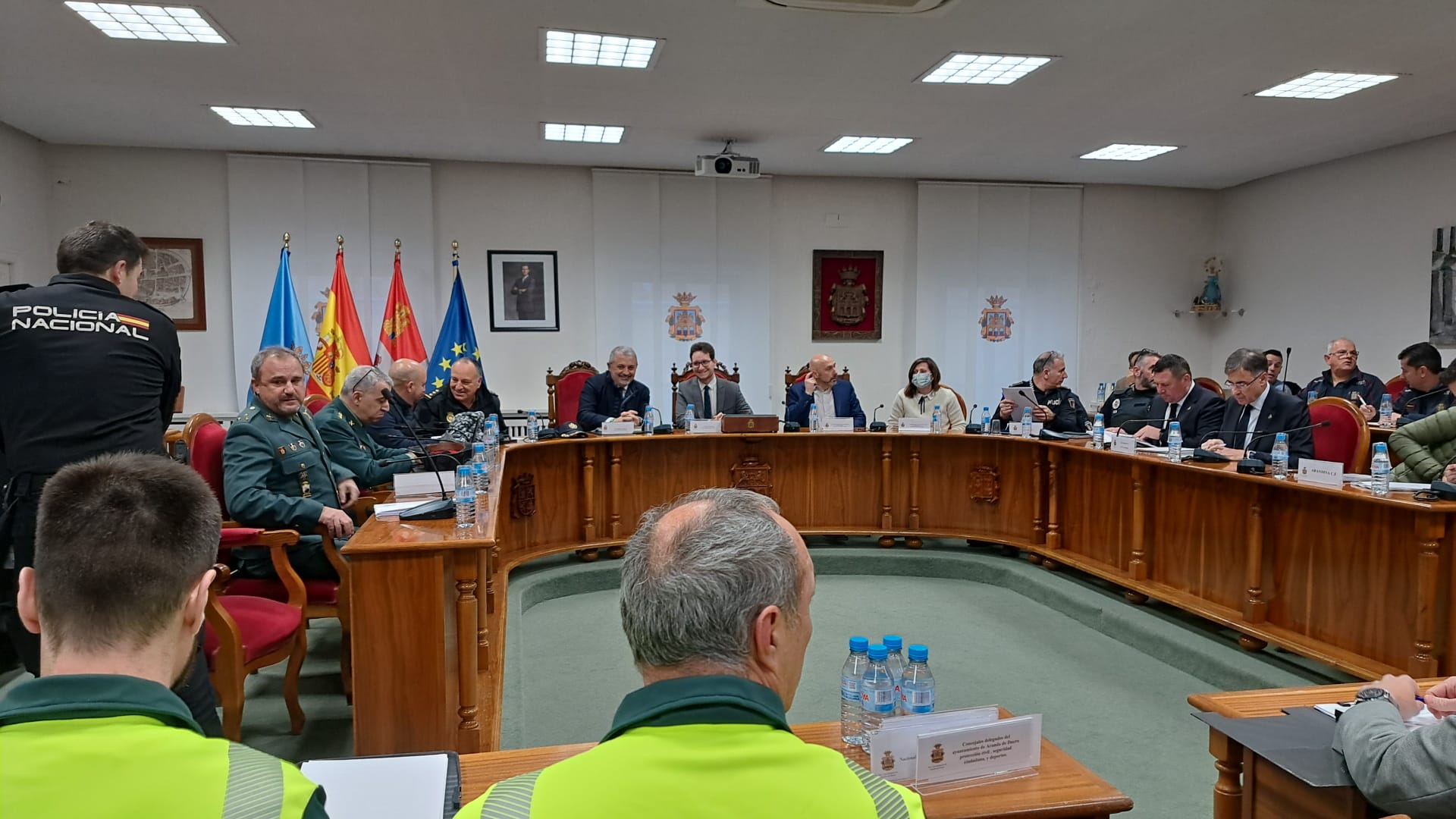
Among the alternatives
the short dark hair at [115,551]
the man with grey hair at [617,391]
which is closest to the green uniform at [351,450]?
the man with grey hair at [617,391]

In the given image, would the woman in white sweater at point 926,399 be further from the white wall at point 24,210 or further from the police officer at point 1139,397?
the white wall at point 24,210

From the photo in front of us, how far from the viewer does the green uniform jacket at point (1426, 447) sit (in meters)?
3.71

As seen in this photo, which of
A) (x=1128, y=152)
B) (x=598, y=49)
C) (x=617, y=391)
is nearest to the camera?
(x=598, y=49)

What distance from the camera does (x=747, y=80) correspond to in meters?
5.52

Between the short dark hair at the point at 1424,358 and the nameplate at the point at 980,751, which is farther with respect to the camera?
the short dark hair at the point at 1424,358

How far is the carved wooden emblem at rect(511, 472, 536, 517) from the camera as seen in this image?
4723 mm

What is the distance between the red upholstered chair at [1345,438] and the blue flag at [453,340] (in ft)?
19.8

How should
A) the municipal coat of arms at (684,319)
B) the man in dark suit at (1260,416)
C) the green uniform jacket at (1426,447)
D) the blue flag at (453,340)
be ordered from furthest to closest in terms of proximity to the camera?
1. the municipal coat of arms at (684,319)
2. the blue flag at (453,340)
3. the man in dark suit at (1260,416)
4. the green uniform jacket at (1426,447)

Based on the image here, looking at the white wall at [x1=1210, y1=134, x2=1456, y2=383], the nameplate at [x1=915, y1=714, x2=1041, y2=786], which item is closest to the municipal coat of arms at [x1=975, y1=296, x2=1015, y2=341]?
the white wall at [x1=1210, y1=134, x2=1456, y2=383]

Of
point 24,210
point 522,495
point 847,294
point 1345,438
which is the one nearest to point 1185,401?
point 1345,438

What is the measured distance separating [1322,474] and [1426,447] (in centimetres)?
90

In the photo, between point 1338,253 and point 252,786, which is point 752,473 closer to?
point 252,786

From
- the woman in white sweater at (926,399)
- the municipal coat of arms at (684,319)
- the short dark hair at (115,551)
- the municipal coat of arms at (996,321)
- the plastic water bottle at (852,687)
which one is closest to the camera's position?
the short dark hair at (115,551)

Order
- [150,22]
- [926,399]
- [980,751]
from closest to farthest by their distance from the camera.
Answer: [980,751], [150,22], [926,399]
